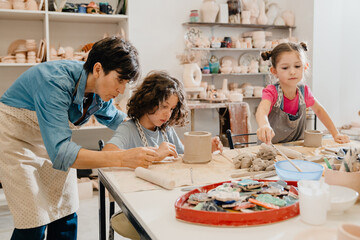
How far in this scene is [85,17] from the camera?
3516 mm

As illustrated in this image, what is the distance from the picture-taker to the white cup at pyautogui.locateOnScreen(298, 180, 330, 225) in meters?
0.82

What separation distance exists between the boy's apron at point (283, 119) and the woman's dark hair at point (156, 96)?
0.64 metres

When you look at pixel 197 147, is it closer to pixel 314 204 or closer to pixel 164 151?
pixel 164 151

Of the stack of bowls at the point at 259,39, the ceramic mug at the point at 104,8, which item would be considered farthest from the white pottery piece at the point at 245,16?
the ceramic mug at the point at 104,8

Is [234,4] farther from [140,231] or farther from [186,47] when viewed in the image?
[140,231]

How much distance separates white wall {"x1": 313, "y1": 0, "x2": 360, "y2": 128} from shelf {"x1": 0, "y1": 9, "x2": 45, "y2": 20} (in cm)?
337

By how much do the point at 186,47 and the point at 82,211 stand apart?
2.38m

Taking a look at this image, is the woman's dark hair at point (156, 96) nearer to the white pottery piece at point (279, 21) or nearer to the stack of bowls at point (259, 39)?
the stack of bowls at point (259, 39)

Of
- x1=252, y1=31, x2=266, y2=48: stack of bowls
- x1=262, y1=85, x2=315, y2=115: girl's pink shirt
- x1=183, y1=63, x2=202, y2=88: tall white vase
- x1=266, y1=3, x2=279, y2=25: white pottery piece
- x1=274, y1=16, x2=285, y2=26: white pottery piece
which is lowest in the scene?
x1=262, y1=85, x2=315, y2=115: girl's pink shirt

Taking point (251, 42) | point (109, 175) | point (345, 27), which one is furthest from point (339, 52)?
point (109, 175)

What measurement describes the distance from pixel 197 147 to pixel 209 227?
23.9 inches

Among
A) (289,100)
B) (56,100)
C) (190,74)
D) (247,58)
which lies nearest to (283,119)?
(289,100)

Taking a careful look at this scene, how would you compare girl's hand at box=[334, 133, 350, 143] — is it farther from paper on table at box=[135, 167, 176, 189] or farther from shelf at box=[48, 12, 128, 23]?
shelf at box=[48, 12, 128, 23]

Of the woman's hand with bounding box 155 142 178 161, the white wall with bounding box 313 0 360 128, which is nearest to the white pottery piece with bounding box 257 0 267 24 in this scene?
the white wall with bounding box 313 0 360 128
